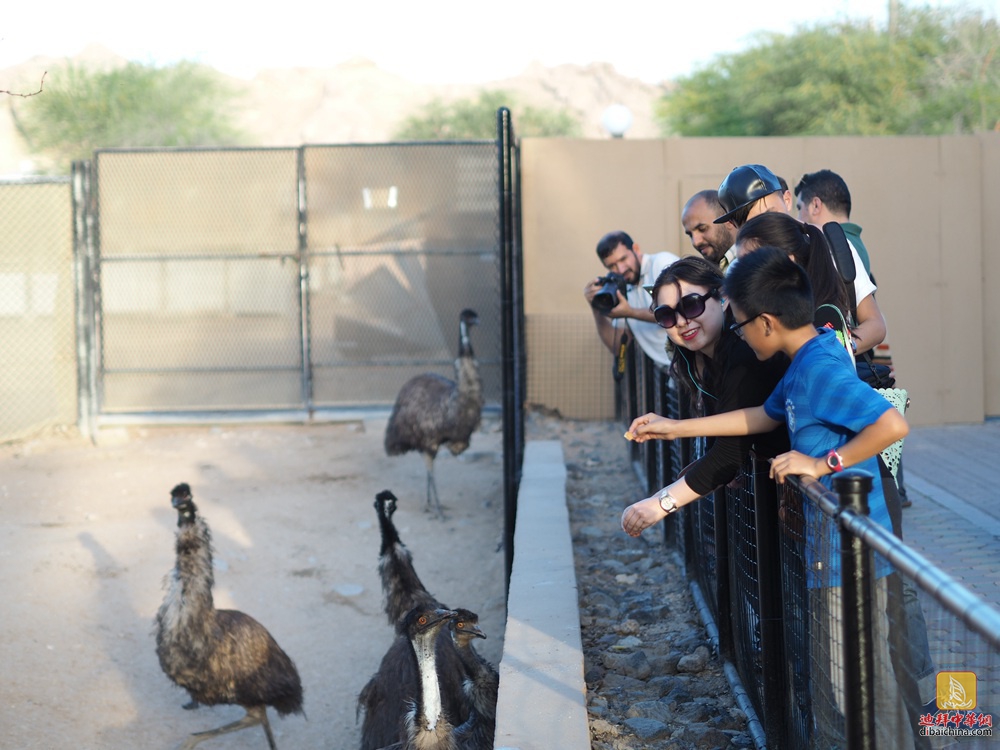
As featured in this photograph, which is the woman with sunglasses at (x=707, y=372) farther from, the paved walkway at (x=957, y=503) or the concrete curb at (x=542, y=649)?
the paved walkway at (x=957, y=503)

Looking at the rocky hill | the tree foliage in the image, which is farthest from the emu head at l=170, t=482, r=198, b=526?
the rocky hill

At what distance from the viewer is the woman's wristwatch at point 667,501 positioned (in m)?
3.18

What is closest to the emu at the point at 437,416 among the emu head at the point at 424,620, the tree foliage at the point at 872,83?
the emu head at the point at 424,620

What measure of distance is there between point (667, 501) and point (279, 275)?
9.64 m

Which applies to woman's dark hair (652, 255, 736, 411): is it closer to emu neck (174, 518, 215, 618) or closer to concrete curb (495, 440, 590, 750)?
concrete curb (495, 440, 590, 750)

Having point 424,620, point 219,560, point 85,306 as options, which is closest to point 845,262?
point 424,620

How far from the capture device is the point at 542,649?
3.98m

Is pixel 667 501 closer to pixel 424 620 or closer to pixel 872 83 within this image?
pixel 424 620

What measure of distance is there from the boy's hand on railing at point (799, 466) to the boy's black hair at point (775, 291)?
0.41 meters

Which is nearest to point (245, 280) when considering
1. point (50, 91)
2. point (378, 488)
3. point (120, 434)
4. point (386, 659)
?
point (120, 434)

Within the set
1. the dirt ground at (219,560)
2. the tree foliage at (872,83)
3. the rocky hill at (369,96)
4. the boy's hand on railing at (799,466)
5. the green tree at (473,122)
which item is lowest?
the dirt ground at (219,560)

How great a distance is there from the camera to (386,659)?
496cm

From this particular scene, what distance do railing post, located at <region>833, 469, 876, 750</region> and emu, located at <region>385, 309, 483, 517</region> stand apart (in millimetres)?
7485

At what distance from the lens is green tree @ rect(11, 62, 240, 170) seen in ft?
94.4
